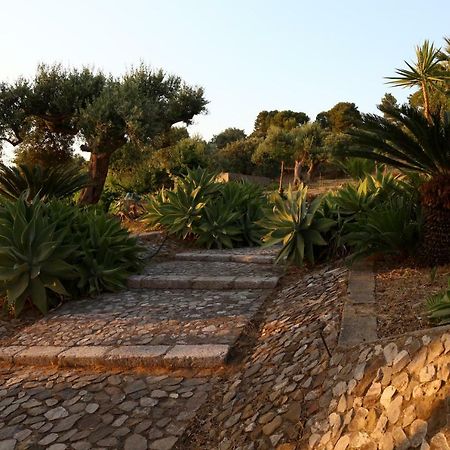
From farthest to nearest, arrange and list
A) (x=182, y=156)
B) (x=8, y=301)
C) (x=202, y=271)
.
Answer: (x=182, y=156)
(x=202, y=271)
(x=8, y=301)

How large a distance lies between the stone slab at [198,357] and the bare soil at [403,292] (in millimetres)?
1162

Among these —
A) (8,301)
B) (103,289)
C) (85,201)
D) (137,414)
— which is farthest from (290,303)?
(85,201)

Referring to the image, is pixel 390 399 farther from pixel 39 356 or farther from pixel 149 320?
pixel 39 356

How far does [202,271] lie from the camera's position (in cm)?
595

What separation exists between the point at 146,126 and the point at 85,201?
2.57 meters

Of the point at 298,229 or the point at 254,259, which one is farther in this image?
the point at 254,259

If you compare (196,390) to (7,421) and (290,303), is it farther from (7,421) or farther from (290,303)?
(290,303)

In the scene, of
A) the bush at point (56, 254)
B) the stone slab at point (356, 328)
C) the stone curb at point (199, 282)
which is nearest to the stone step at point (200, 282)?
the stone curb at point (199, 282)

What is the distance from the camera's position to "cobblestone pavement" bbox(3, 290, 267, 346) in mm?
3736

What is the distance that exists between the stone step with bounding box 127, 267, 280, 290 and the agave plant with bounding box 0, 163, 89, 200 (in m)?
2.08

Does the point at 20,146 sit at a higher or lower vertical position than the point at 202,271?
higher

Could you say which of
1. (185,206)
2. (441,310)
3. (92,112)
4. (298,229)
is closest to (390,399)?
(441,310)

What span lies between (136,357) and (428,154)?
3.16 metres

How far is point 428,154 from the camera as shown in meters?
4.07
